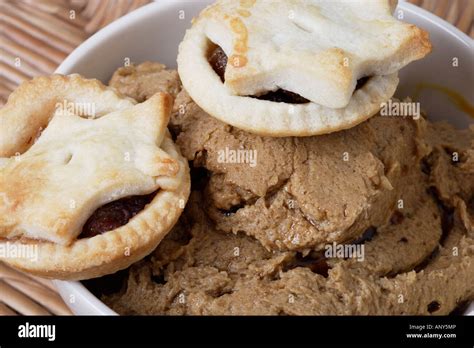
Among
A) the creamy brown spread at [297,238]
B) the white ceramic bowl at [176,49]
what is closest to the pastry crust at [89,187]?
the creamy brown spread at [297,238]

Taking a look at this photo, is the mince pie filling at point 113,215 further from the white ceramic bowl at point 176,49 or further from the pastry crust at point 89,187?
the white ceramic bowl at point 176,49

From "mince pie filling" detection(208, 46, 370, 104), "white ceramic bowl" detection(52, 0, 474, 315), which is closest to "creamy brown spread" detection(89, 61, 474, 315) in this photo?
"mince pie filling" detection(208, 46, 370, 104)

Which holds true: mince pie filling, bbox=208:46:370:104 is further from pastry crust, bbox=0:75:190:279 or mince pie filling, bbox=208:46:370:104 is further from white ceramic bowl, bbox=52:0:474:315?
white ceramic bowl, bbox=52:0:474:315

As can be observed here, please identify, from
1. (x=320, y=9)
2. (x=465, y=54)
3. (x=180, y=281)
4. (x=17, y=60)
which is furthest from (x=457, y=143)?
(x=17, y=60)

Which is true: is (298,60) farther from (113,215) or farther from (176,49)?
(176,49)
